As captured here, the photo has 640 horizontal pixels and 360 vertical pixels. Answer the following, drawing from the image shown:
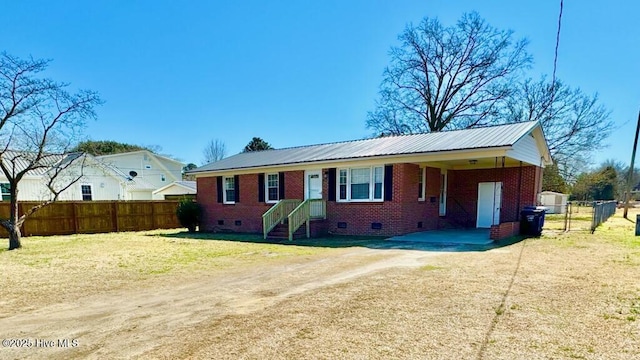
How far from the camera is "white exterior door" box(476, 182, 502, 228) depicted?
14625mm

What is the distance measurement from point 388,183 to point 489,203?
5.32 meters

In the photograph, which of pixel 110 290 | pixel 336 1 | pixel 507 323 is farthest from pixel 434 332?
pixel 336 1

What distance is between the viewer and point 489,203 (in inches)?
585

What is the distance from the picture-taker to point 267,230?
45.6 feet

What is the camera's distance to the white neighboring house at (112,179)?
21922 mm

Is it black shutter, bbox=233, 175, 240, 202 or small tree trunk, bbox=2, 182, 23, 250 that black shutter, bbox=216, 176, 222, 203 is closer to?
black shutter, bbox=233, 175, 240, 202

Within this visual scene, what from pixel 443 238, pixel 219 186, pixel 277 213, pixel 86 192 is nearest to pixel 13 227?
pixel 219 186

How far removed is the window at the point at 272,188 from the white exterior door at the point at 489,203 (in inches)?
366

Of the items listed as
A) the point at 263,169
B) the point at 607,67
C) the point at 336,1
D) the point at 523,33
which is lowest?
the point at 263,169

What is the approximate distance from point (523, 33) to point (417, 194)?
2037 centimetres

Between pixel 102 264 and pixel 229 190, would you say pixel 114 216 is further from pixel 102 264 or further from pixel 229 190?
pixel 102 264

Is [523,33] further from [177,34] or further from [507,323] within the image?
[507,323]

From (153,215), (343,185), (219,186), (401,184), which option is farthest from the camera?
(153,215)

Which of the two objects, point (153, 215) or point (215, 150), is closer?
point (153, 215)
